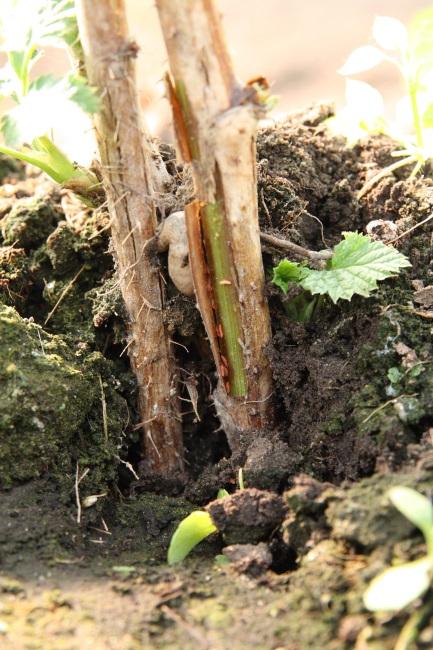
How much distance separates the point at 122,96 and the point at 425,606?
1.02 metres

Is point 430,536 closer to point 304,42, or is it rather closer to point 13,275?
point 13,275

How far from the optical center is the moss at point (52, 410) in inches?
52.7

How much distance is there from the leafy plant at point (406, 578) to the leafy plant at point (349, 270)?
0.53 m

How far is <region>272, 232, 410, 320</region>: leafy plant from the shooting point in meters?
1.37

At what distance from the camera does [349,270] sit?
4.65 ft

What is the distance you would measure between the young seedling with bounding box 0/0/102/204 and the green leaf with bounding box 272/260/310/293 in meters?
0.46

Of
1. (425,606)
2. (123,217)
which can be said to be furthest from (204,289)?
(425,606)

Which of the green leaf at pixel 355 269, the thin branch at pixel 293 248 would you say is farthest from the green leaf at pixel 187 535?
the thin branch at pixel 293 248

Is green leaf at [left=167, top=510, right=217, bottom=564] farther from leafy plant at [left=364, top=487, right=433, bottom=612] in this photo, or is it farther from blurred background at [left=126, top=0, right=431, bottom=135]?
blurred background at [left=126, top=0, right=431, bottom=135]

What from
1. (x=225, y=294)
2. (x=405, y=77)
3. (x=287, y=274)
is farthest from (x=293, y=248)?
(x=405, y=77)

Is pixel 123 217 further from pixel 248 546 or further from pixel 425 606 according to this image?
pixel 425 606

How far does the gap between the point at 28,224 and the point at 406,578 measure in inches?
51.3

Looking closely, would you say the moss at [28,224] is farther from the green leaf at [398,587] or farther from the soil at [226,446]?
the green leaf at [398,587]

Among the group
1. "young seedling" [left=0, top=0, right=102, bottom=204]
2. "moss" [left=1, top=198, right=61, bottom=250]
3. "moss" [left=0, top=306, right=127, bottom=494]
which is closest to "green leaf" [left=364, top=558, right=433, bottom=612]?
"moss" [left=0, top=306, right=127, bottom=494]
